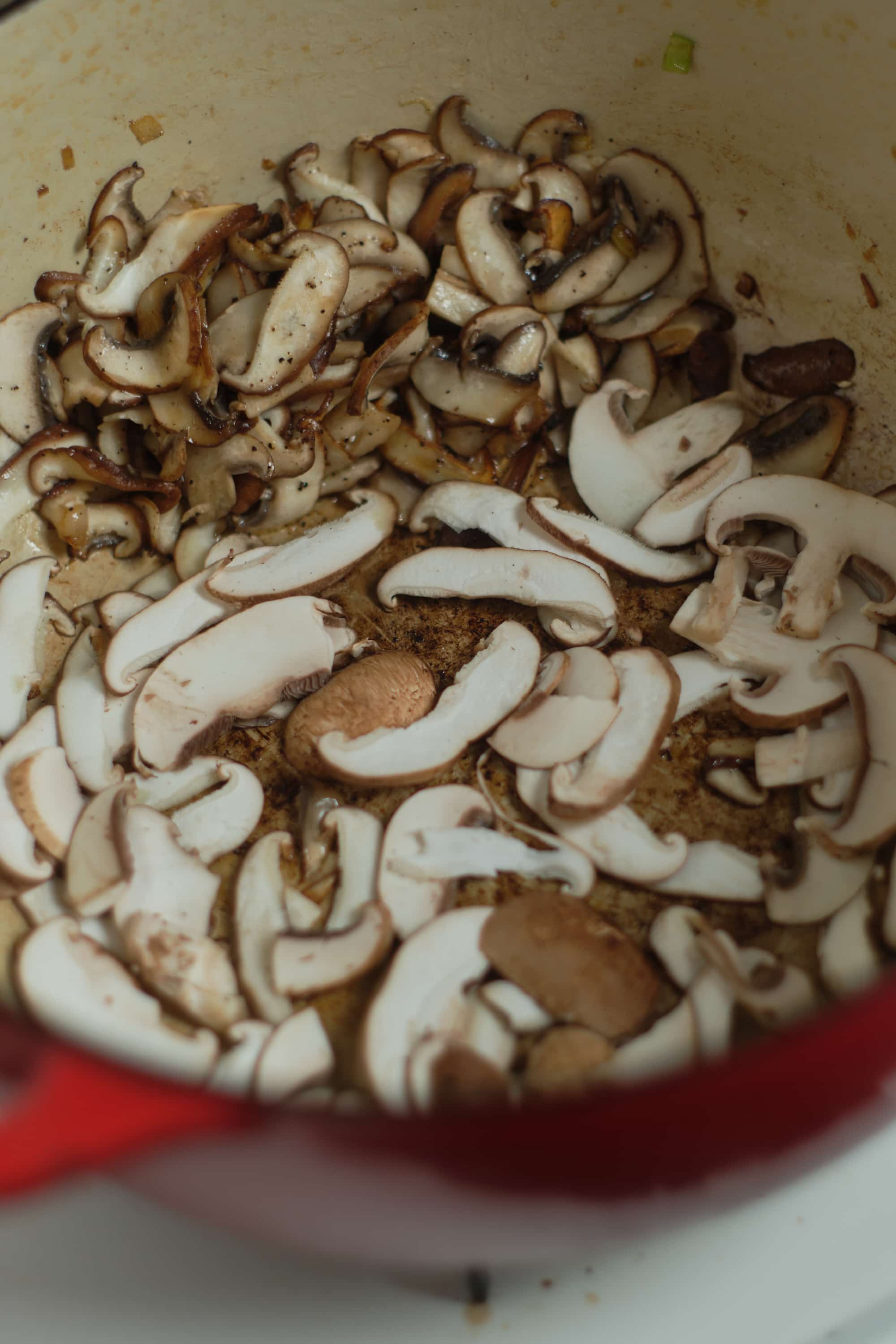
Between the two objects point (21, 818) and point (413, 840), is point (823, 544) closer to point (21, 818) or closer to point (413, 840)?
point (413, 840)

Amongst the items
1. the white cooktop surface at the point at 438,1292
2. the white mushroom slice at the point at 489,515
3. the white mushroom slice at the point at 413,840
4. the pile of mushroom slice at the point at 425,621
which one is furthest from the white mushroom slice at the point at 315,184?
the white cooktop surface at the point at 438,1292

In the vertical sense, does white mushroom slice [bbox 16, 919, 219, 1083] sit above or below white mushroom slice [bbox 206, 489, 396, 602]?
below

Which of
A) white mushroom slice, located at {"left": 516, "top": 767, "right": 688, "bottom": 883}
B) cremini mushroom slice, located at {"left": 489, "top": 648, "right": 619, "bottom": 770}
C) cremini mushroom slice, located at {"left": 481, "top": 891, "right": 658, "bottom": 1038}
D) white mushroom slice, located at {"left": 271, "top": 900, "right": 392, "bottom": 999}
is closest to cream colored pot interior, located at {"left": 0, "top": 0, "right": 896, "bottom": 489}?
cremini mushroom slice, located at {"left": 489, "top": 648, "right": 619, "bottom": 770}

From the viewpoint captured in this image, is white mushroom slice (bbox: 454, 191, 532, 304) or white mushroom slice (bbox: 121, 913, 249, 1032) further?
white mushroom slice (bbox: 454, 191, 532, 304)

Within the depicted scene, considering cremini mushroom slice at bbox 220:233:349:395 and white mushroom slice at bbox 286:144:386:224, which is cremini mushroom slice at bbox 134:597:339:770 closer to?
cremini mushroom slice at bbox 220:233:349:395

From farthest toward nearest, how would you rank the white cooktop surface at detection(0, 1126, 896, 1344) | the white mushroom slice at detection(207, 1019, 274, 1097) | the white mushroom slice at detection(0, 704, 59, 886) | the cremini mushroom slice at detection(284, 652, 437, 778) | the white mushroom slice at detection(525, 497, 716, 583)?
the white mushroom slice at detection(525, 497, 716, 583), the cremini mushroom slice at detection(284, 652, 437, 778), the white mushroom slice at detection(0, 704, 59, 886), the white mushroom slice at detection(207, 1019, 274, 1097), the white cooktop surface at detection(0, 1126, 896, 1344)

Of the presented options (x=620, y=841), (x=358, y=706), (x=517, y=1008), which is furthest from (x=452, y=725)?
(x=517, y=1008)
